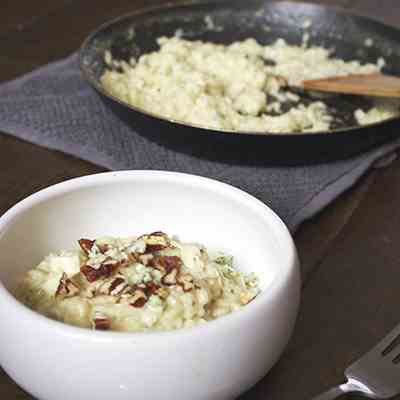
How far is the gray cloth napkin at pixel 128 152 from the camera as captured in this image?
2.91 feet

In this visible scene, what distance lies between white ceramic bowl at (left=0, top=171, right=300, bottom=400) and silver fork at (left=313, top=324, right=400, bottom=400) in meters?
0.07

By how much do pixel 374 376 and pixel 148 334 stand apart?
0.20m

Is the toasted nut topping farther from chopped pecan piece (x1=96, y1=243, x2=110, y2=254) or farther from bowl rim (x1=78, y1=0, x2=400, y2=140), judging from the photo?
bowl rim (x1=78, y1=0, x2=400, y2=140)

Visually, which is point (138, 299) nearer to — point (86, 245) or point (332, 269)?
point (86, 245)

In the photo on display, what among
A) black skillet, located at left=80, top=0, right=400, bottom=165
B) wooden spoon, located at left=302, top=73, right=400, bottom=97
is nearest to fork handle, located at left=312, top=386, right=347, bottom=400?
black skillet, located at left=80, top=0, right=400, bottom=165

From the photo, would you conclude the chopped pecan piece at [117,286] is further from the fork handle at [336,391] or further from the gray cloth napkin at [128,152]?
the gray cloth napkin at [128,152]

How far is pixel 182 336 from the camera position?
18.2 inches

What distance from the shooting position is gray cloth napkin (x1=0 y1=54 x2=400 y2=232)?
888mm

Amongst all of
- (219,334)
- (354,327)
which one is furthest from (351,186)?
(219,334)

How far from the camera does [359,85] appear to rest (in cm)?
105

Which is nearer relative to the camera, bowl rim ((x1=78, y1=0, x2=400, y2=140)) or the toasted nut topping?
the toasted nut topping

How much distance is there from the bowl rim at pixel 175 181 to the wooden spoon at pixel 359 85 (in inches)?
18.8

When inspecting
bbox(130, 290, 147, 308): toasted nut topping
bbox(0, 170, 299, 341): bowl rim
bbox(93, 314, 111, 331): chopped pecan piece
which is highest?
bbox(0, 170, 299, 341): bowl rim

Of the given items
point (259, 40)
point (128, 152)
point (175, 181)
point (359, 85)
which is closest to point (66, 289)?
point (175, 181)
